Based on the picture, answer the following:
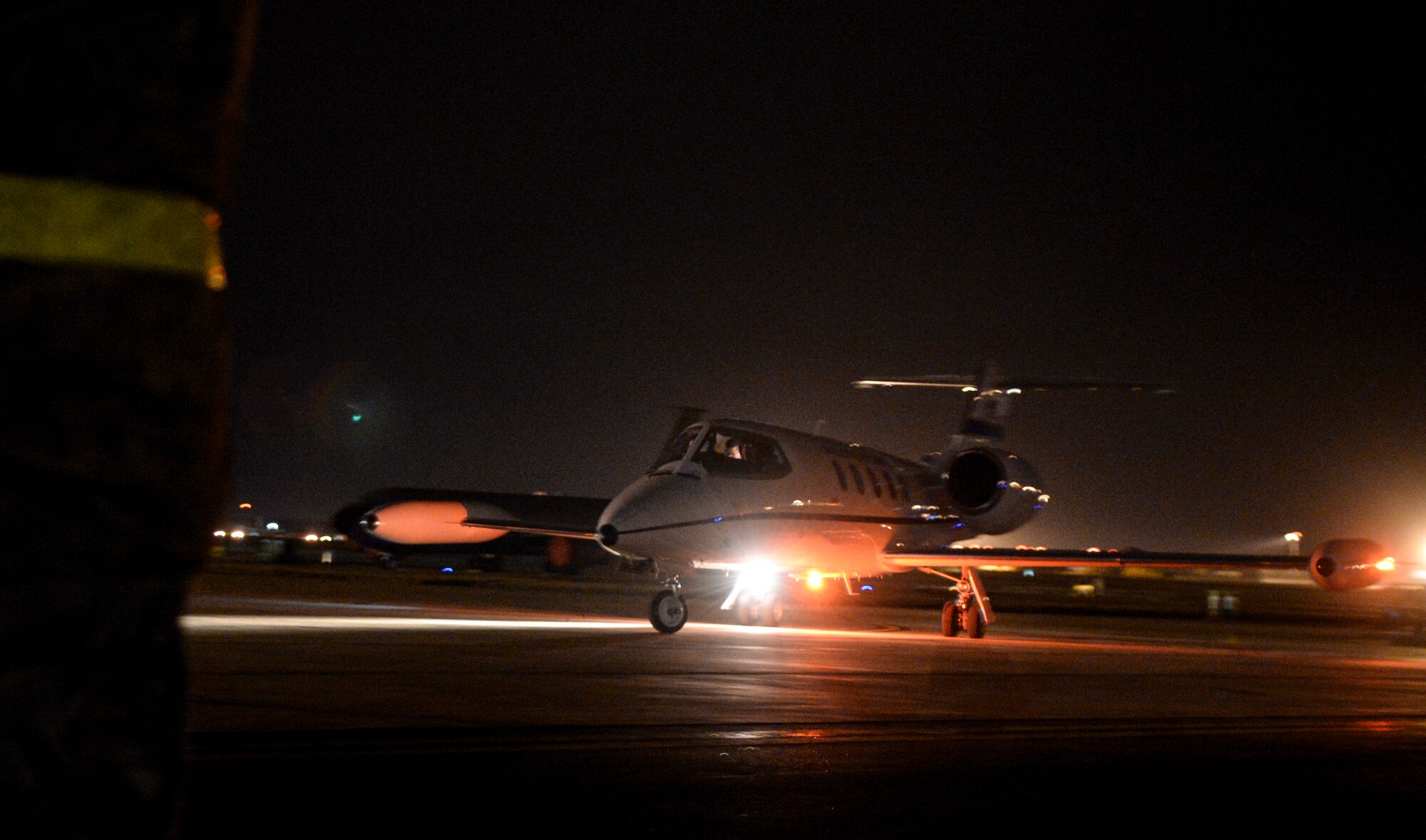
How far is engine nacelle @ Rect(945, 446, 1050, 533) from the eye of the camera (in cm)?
2512

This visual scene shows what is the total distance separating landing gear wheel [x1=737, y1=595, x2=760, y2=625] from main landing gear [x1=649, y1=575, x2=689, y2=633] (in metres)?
2.60

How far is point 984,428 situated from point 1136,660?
34.8 feet

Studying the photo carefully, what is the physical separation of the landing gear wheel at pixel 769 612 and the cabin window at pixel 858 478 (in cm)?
212

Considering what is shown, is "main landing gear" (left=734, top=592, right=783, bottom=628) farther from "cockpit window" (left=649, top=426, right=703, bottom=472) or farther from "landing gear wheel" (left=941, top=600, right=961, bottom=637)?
A: "cockpit window" (left=649, top=426, right=703, bottom=472)

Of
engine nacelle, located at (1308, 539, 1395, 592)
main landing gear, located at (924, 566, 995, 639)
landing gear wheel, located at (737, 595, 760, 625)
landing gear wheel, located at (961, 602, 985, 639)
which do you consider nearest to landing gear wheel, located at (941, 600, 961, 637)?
main landing gear, located at (924, 566, 995, 639)

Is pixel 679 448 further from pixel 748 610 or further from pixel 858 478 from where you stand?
pixel 858 478

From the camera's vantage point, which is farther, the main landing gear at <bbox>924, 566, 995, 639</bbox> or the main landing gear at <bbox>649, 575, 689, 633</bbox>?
the main landing gear at <bbox>924, 566, 995, 639</bbox>

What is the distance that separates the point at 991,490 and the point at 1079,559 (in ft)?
9.63

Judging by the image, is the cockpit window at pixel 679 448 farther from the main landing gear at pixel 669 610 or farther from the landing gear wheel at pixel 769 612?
the landing gear wheel at pixel 769 612

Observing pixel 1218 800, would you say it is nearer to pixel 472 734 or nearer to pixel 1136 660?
pixel 472 734

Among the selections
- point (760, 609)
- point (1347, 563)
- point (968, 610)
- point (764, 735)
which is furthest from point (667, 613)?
point (764, 735)

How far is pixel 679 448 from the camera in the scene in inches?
770

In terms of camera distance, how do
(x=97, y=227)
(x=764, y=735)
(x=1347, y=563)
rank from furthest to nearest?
(x=1347, y=563), (x=764, y=735), (x=97, y=227)

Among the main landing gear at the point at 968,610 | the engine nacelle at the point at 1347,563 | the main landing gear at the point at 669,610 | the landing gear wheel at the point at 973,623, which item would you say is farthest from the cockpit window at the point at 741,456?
the engine nacelle at the point at 1347,563
